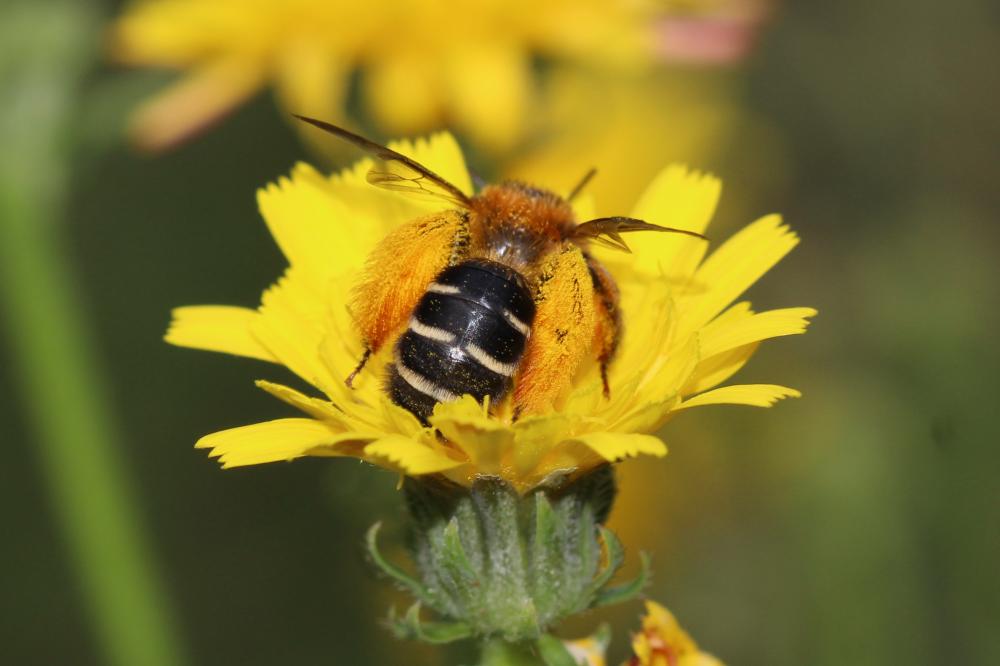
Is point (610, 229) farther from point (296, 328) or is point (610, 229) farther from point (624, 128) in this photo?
point (624, 128)

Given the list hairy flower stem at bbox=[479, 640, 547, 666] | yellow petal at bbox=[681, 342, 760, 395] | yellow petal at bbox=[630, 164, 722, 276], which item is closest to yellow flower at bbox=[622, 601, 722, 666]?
hairy flower stem at bbox=[479, 640, 547, 666]

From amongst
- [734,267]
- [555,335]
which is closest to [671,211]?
[734,267]

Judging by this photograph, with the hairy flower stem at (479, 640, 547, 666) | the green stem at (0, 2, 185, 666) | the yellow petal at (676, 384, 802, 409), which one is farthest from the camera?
the green stem at (0, 2, 185, 666)

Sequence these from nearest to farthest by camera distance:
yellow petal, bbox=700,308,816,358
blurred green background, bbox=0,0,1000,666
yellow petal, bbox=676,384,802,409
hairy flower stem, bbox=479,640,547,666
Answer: yellow petal, bbox=676,384,802,409, yellow petal, bbox=700,308,816,358, hairy flower stem, bbox=479,640,547,666, blurred green background, bbox=0,0,1000,666

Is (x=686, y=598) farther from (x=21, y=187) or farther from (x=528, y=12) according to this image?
(x=21, y=187)

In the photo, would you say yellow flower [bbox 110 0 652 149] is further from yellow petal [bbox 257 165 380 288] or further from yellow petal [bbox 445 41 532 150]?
yellow petal [bbox 257 165 380 288]
